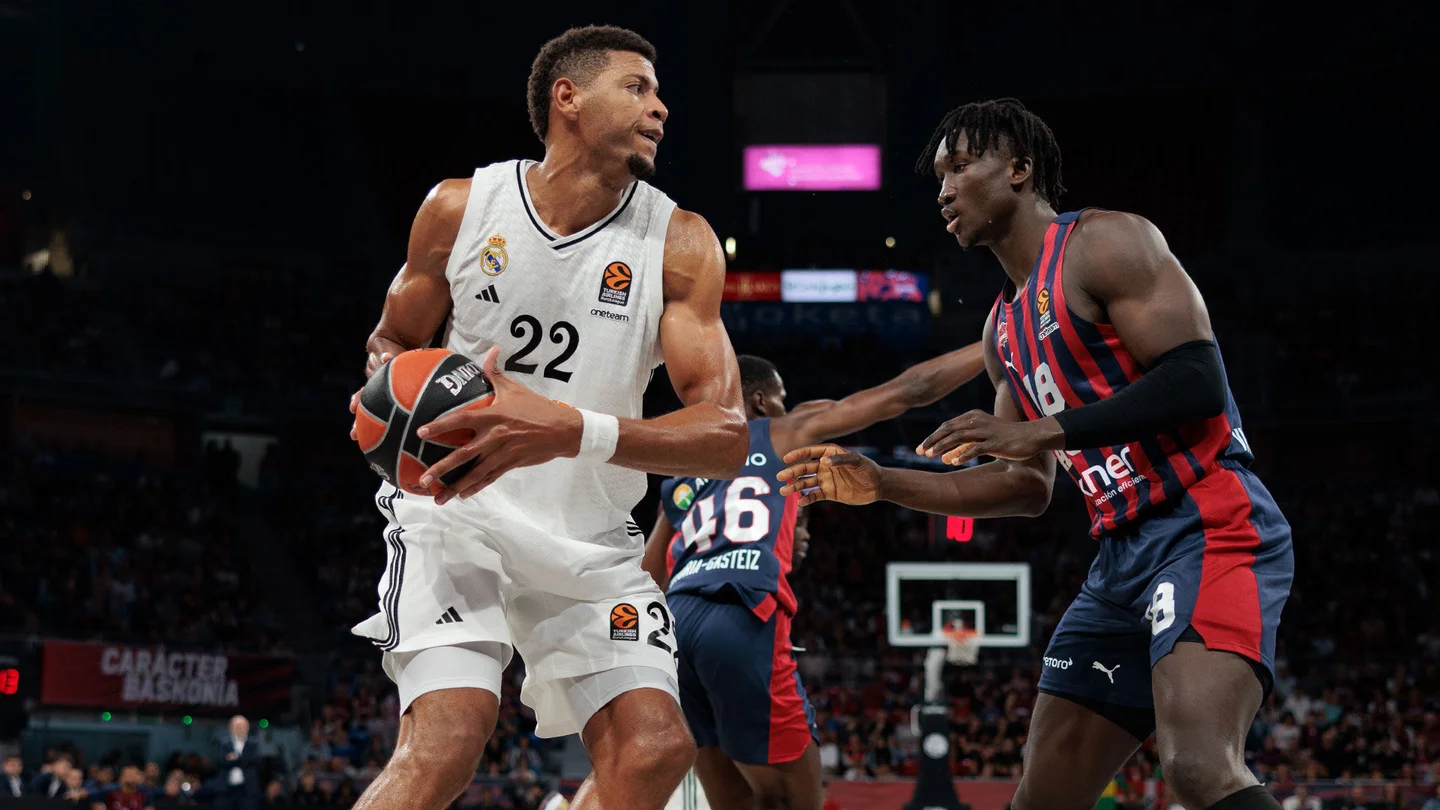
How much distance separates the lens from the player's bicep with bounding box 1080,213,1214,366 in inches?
152

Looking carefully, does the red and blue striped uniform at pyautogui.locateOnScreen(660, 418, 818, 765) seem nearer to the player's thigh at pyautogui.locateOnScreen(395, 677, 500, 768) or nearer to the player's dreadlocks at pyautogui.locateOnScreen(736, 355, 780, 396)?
the player's dreadlocks at pyautogui.locateOnScreen(736, 355, 780, 396)

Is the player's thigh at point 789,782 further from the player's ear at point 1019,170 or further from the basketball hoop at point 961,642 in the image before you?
the basketball hoop at point 961,642

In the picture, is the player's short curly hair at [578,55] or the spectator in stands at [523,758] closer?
the player's short curly hair at [578,55]

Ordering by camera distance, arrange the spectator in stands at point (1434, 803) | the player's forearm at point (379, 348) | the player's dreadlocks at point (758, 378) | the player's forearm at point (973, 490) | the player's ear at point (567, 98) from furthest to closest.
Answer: the spectator in stands at point (1434, 803), the player's dreadlocks at point (758, 378), the player's forearm at point (973, 490), the player's ear at point (567, 98), the player's forearm at point (379, 348)

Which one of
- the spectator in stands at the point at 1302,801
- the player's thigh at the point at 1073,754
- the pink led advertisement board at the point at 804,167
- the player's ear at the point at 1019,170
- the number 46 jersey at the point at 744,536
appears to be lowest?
the spectator in stands at the point at 1302,801

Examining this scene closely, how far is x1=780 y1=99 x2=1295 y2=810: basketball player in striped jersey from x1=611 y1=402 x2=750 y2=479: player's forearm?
1.27 ft

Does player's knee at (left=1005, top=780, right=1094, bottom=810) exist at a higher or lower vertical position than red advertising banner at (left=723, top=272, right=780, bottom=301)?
lower

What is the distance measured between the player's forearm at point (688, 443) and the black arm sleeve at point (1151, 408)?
0.87 metres

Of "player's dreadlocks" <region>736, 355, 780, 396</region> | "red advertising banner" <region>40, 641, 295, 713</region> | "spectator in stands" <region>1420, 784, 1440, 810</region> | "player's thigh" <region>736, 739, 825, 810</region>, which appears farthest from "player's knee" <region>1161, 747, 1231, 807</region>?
"red advertising banner" <region>40, 641, 295, 713</region>

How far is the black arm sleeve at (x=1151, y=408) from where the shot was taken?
3.75 metres

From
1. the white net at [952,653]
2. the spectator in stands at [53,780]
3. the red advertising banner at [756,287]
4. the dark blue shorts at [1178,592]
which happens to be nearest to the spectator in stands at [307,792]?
the spectator in stands at [53,780]

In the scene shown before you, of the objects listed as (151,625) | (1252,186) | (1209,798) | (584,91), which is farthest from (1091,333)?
(1252,186)

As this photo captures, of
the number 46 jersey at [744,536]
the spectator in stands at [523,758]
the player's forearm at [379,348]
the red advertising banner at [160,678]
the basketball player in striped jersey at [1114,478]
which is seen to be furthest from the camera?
the red advertising banner at [160,678]

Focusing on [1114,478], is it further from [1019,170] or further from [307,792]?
[307,792]
